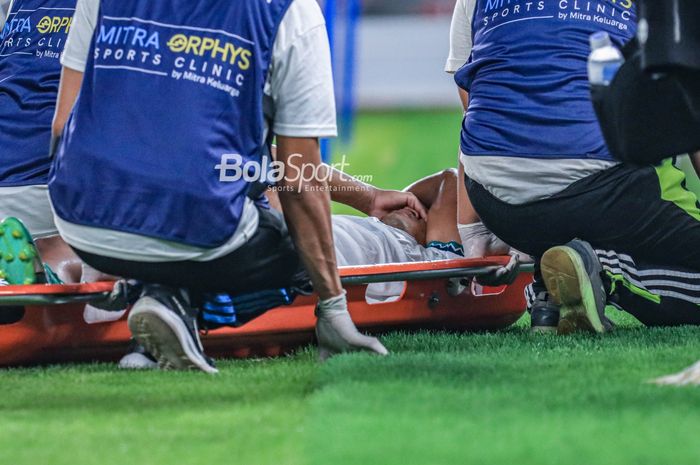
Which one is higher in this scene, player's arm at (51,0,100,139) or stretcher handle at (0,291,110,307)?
player's arm at (51,0,100,139)

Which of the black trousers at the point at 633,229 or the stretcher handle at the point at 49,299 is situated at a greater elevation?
the black trousers at the point at 633,229

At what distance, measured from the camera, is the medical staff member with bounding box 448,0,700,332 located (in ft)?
11.2

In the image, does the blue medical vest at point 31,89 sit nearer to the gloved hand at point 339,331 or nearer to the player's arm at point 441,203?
the gloved hand at point 339,331

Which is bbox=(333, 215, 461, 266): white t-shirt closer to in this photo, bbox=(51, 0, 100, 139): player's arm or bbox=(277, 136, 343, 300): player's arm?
bbox=(277, 136, 343, 300): player's arm

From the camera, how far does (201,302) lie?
305 centimetres

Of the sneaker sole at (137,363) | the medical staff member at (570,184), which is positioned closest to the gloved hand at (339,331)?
the sneaker sole at (137,363)

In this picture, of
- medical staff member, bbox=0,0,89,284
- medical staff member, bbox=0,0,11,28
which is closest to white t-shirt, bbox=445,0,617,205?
medical staff member, bbox=0,0,89,284

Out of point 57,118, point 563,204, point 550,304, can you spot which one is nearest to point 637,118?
point 563,204

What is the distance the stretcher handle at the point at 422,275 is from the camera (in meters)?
3.33

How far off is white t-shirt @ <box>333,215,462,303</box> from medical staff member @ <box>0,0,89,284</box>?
0.79 m

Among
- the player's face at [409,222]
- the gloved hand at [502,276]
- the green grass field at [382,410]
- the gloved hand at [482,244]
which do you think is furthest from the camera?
the player's face at [409,222]

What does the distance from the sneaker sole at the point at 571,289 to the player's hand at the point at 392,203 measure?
735 millimetres

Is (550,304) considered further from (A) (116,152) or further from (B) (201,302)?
(A) (116,152)

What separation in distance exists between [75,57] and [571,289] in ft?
4.72
